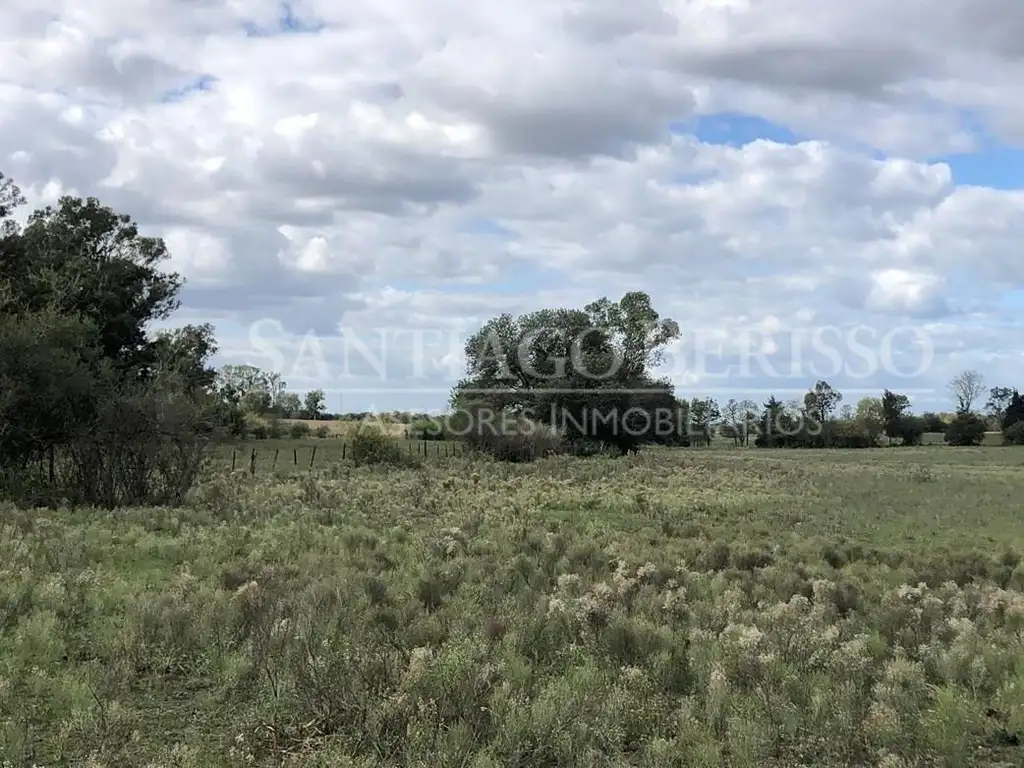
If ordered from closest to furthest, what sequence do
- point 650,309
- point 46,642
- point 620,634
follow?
point 46,642, point 620,634, point 650,309

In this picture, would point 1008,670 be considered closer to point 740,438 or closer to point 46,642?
point 46,642

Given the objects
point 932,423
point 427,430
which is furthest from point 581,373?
point 932,423

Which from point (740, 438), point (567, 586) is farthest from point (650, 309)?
point (567, 586)

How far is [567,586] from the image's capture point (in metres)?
10.6

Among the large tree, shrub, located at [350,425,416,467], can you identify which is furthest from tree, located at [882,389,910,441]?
shrub, located at [350,425,416,467]

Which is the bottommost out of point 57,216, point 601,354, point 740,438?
point 740,438

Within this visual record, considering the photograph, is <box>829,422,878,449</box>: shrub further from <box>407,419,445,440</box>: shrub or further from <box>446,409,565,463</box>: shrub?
<box>446,409,565,463</box>: shrub

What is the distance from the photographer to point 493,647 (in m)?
7.59

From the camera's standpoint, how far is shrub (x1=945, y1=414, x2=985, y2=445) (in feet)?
298

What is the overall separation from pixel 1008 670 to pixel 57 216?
46414 mm

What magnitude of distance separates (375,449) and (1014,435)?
71.8 m

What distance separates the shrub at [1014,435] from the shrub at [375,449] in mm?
69377

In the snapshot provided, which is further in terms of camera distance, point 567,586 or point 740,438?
point 740,438

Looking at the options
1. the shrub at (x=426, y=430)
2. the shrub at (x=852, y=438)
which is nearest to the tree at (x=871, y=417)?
the shrub at (x=852, y=438)
